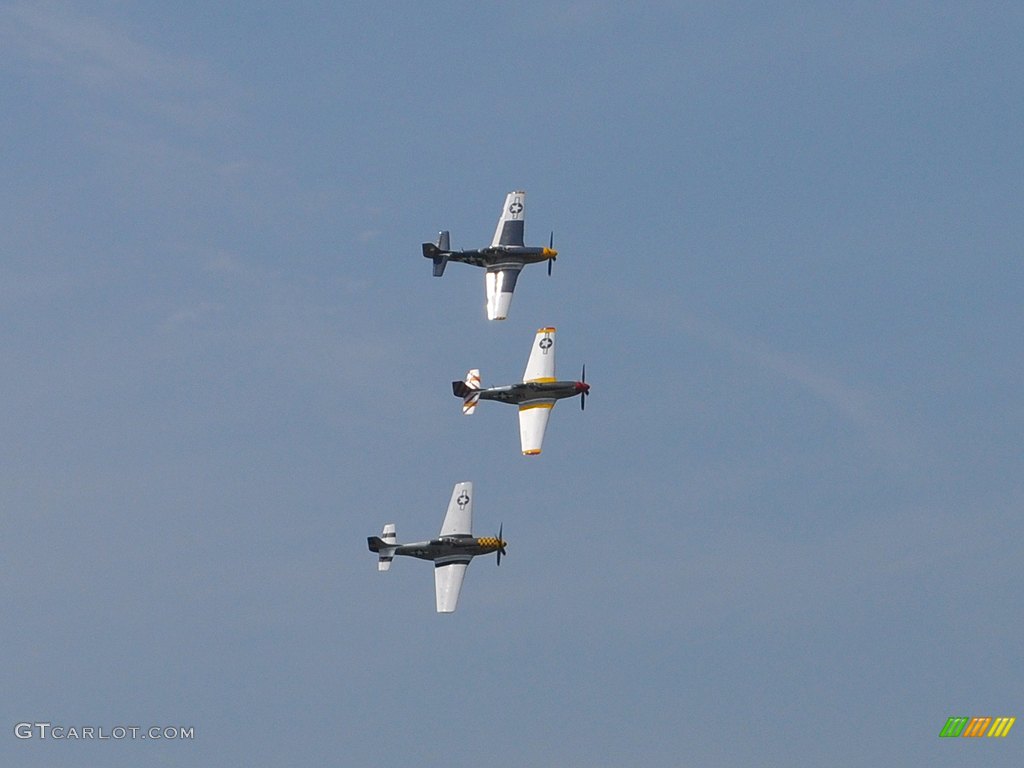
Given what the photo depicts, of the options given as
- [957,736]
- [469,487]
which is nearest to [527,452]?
[469,487]

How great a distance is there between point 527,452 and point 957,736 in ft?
208

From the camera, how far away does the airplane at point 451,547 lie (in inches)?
7475

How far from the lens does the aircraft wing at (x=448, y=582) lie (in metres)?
187

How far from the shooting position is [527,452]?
649ft

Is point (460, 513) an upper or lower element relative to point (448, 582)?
upper

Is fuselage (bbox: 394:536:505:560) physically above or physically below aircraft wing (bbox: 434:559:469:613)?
above

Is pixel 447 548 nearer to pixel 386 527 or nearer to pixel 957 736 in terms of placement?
pixel 386 527

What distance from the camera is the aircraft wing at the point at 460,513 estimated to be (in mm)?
194375

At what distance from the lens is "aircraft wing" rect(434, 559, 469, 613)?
614 ft

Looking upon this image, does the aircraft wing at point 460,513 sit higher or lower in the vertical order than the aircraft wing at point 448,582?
higher

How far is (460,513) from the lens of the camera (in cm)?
19550

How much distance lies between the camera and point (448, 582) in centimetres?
18950

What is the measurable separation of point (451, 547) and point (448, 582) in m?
4.66

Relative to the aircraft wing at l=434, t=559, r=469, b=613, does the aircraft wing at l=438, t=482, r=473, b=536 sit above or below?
above
